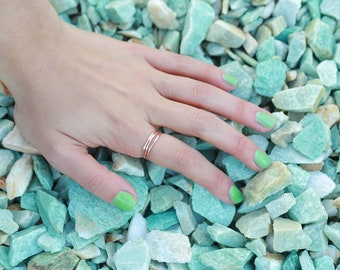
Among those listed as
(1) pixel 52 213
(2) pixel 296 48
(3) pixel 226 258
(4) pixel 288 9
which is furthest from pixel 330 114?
(1) pixel 52 213

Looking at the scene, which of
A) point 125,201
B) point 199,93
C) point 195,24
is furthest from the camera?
point 195,24

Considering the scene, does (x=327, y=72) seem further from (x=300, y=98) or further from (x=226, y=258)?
(x=226, y=258)

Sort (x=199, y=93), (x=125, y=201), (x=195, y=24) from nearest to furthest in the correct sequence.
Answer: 1. (x=125, y=201)
2. (x=199, y=93)
3. (x=195, y=24)

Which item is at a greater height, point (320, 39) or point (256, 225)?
point (320, 39)

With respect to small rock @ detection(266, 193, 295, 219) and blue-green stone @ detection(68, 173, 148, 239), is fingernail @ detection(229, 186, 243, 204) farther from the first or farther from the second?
blue-green stone @ detection(68, 173, 148, 239)

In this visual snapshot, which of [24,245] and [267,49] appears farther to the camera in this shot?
[267,49]

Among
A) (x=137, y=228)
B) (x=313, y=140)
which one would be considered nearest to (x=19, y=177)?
(x=137, y=228)

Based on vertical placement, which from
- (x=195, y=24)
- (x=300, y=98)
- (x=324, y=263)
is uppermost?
(x=195, y=24)

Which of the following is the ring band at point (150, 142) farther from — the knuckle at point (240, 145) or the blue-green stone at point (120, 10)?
the blue-green stone at point (120, 10)
